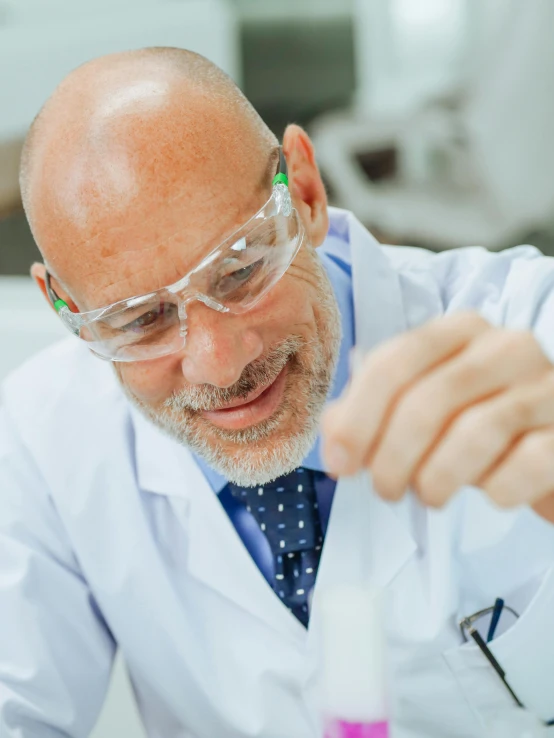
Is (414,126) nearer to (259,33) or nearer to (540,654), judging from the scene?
(259,33)

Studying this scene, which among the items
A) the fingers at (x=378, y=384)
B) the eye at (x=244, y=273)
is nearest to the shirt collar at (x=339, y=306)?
the eye at (x=244, y=273)

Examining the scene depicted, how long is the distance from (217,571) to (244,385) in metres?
0.29

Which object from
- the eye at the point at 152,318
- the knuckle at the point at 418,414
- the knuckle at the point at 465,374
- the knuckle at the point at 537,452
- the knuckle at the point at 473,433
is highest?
the knuckle at the point at 465,374

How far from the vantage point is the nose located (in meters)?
1.07

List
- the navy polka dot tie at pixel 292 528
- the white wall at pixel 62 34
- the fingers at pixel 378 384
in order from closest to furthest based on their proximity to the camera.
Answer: the fingers at pixel 378 384, the navy polka dot tie at pixel 292 528, the white wall at pixel 62 34

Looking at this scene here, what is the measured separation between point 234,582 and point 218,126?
2.00ft

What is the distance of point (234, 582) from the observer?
1.23 metres

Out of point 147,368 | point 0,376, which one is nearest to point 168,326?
point 147,368

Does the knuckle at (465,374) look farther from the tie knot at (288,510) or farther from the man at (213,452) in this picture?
the tie knot at (288,510)

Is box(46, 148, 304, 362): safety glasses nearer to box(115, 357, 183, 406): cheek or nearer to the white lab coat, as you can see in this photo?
box(115, 357, 183, 406): cheek

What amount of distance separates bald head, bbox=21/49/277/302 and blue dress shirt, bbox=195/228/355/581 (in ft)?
0.88

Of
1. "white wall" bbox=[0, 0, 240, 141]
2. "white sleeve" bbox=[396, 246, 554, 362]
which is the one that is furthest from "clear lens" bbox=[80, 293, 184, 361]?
"white wall" bbox=[0, 0, 240, 141]

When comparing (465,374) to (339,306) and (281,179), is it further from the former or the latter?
(339,306)

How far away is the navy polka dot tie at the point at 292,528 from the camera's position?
48.3 inches
